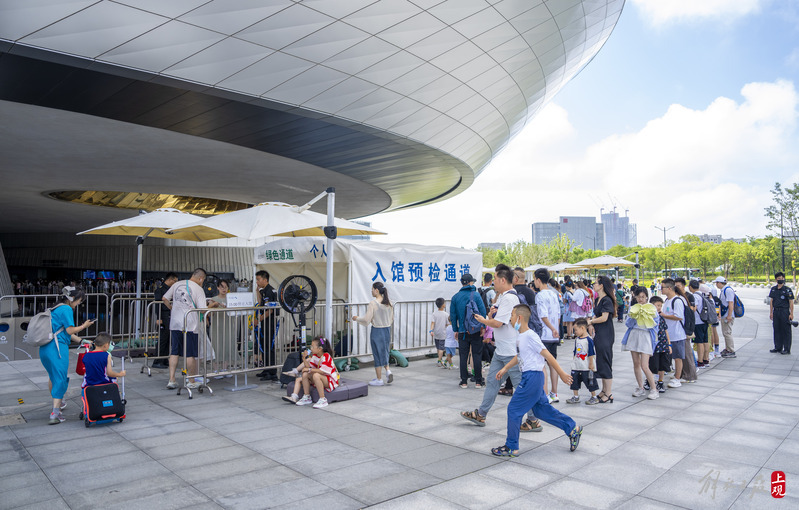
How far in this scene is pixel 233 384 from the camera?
28.0ft

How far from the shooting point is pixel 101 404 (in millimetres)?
5902

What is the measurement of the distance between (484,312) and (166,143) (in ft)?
38.8

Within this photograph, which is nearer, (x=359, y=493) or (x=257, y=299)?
(x=359, y=493)

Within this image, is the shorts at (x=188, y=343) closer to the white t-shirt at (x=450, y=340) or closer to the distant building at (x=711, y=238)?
the white t-shirt at (x=450, y=340)

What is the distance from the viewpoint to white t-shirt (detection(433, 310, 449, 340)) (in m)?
10.6

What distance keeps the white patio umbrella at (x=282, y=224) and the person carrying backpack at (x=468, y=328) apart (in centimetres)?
224

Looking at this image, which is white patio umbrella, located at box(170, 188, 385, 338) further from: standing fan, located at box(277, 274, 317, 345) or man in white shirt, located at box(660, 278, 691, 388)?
man in white shirt, located at box(660, 278, 691, 388)

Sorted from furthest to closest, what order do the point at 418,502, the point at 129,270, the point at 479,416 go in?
the point at 129,270, the point at 479,416, the point at 418,502

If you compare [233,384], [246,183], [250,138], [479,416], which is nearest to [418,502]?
[479,416]

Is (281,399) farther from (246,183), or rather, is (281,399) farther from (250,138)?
(246,183)

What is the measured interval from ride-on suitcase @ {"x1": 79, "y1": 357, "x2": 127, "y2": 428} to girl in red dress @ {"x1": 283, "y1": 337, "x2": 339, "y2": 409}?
2201 millimetres

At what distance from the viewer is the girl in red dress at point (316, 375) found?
713 centimetres

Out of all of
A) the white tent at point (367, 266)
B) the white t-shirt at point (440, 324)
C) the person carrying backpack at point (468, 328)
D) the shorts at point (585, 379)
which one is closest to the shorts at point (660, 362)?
the shorts at point (585, 379)

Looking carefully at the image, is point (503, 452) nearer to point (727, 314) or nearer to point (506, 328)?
point (506, 328)
